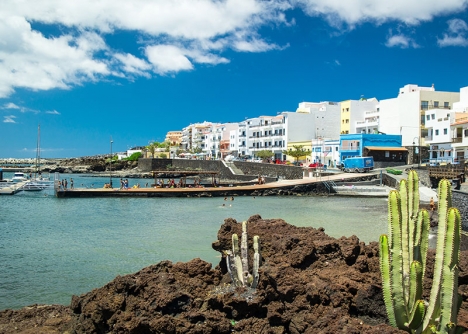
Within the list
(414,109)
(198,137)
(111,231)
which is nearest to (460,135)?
(414,109)

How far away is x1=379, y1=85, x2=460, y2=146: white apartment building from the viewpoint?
64125mm

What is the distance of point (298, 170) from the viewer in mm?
62938

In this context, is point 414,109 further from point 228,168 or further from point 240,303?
point 240,303

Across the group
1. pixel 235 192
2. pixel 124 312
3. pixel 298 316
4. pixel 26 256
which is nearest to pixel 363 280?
Answer: pixel 298 316

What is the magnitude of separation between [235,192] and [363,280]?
40901 millimetres

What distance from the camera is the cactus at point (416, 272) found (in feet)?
20.2

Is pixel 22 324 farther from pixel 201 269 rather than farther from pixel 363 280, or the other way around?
pixel 363 280

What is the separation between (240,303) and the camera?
296 inches

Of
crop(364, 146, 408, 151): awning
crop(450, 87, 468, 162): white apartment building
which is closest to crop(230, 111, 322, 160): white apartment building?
crop(364, 146, 408, 151): awning

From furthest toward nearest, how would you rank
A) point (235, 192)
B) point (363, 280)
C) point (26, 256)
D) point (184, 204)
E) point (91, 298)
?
1. point (235, 192)
2. point (184, 204)
3. point (26, 256)
4. point (363, 280)
5. point (91, 298)

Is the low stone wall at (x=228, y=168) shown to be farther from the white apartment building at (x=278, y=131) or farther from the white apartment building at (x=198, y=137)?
the white apartment building at (x=198, y=137)

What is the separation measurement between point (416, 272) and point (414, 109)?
206 feet

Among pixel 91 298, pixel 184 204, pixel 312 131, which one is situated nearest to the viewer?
pixel 91 298

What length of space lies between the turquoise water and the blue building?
2023 cm
